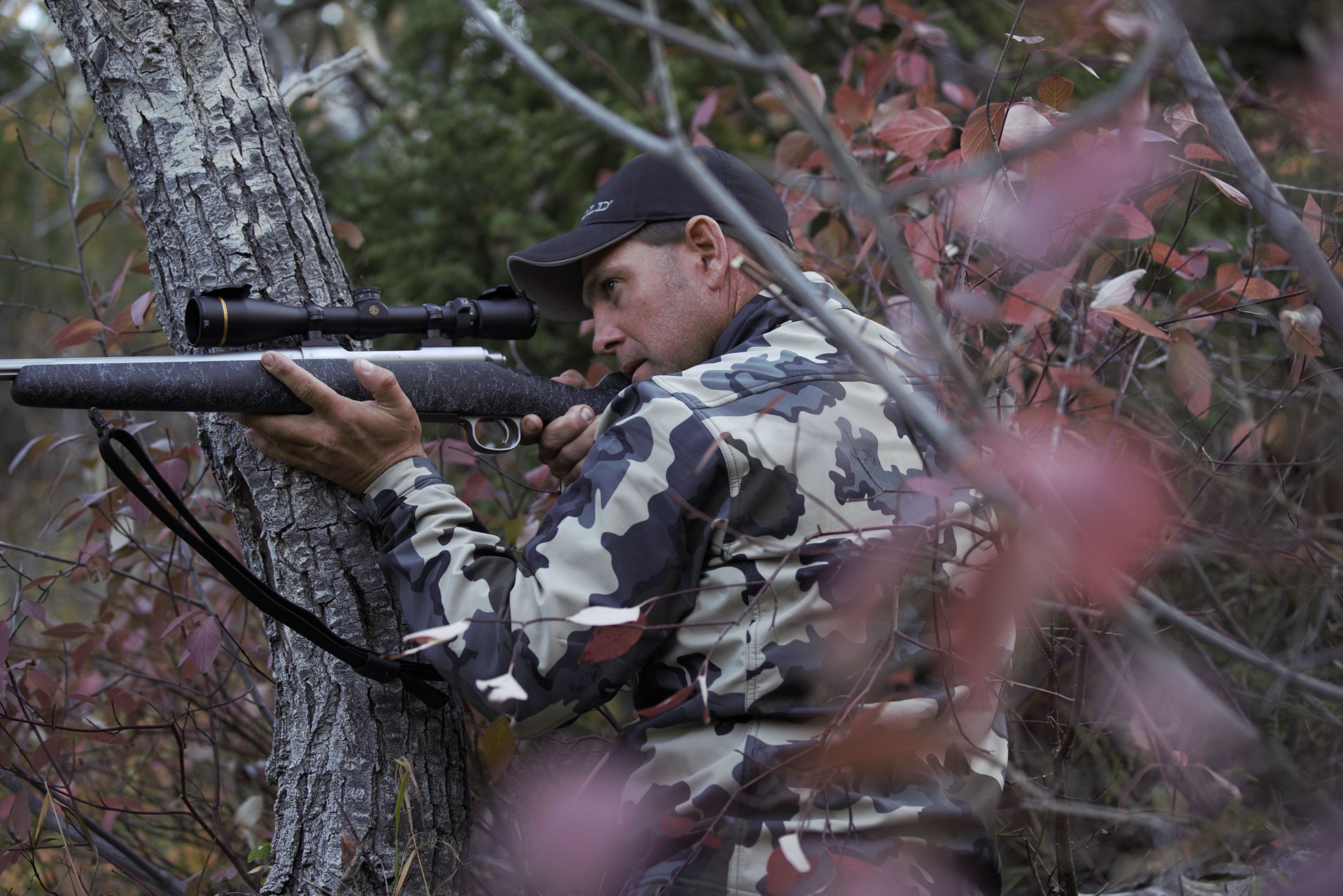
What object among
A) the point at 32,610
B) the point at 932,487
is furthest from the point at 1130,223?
the point at 32,610

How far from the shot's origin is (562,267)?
3.03m

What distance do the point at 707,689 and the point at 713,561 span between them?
259mm

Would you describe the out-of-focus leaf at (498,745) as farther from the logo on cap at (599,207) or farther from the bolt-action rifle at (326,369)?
the logo on cap at (599,207)

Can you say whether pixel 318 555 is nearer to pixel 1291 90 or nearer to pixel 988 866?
pixel 988 866

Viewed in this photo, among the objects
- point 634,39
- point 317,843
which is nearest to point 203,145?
point 317,843

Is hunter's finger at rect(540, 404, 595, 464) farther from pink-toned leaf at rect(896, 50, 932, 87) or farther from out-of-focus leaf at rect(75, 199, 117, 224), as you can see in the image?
pink-toned leaf at rect(896, 50, 932, 87)

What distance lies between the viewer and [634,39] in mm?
6090

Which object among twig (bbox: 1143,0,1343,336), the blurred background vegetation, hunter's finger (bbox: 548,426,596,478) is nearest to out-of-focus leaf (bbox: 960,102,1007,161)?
the blurred background vegetation

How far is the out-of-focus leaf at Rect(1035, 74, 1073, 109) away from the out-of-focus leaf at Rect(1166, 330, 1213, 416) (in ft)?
2.35

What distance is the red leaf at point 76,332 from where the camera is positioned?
3.06 metres

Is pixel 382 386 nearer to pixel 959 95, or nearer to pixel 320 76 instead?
pixel 320 76

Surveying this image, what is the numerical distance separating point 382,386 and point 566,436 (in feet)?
1.98

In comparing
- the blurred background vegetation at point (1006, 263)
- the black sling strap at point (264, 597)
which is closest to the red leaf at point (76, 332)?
the blurred background vegetation at point (1006, 263)

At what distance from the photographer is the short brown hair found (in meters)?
2.77
